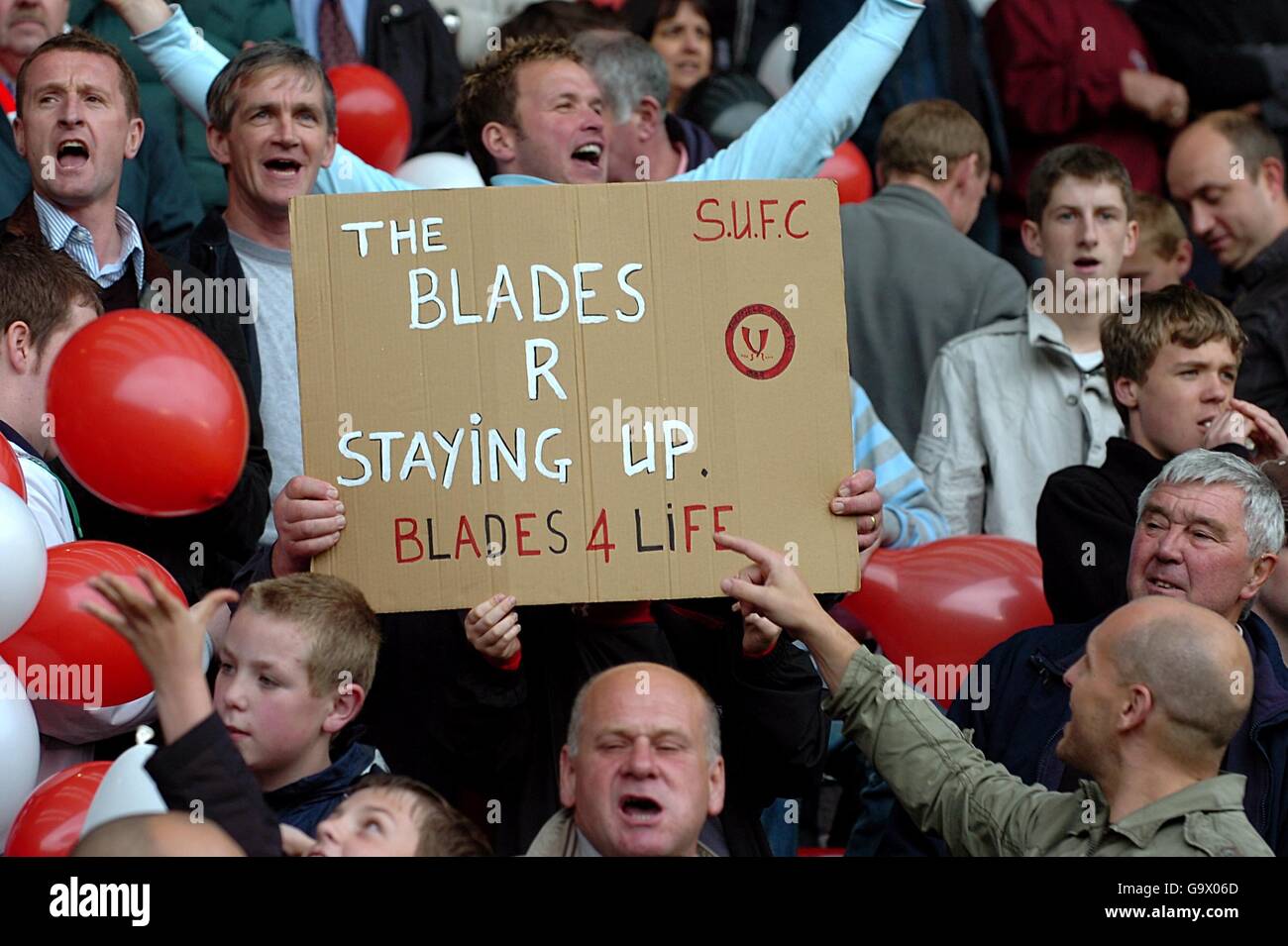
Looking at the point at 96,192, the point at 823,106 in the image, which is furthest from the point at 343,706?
the point at 823,106

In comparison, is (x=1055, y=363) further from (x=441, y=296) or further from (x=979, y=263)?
(x=441, y=296)

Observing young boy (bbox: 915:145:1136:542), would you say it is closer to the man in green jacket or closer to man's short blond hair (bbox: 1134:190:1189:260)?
man's short blond hair (bbox: 1134:190:1189:260)

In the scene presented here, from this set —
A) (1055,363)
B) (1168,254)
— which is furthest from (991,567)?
(1168,254)

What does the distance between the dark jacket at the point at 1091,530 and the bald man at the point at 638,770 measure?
136 cm

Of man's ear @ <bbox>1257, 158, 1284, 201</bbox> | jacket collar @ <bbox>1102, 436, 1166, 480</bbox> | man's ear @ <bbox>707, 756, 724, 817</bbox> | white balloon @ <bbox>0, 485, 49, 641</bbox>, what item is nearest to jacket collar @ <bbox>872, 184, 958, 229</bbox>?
man's ear @ <bbox>1257, 158, 1284, 201</bbox>

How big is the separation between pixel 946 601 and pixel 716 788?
4.67 feet

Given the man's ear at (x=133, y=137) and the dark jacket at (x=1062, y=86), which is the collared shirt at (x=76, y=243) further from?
the dark jacket at (x=1062, y=86)

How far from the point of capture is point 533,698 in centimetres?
506

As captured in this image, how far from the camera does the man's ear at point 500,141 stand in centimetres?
612

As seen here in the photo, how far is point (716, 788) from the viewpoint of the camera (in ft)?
15.2

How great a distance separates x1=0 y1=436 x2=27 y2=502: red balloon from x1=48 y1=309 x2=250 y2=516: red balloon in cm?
10

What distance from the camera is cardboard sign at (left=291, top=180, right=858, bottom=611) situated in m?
4.73
